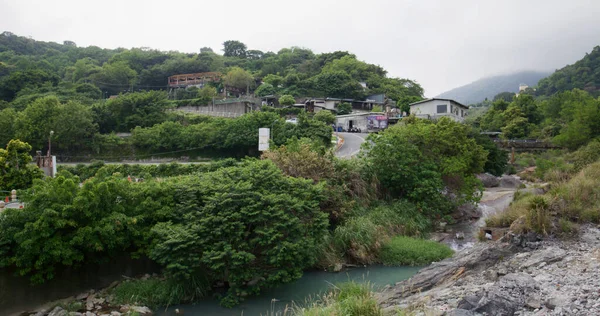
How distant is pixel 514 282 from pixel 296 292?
6.71 meters

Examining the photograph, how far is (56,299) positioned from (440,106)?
152ft

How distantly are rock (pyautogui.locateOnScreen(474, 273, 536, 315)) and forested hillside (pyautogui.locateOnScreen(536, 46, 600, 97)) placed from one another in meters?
77.6

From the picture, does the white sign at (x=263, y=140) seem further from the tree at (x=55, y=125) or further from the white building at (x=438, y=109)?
the white building at (x=438, y=109)

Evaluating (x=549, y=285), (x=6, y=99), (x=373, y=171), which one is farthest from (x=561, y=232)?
(x=6, y=99)

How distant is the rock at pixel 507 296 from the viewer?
26.2 feet

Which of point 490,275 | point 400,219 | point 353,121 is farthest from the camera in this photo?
point 353,121

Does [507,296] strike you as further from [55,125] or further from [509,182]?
[55,125]

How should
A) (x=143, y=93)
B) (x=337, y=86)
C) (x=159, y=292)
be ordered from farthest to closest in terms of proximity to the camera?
(x=337, y=86) < (x=143, y=93) < (x=159, y=292)

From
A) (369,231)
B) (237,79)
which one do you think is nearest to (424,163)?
(369,231)

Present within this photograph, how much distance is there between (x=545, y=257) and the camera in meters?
12.5

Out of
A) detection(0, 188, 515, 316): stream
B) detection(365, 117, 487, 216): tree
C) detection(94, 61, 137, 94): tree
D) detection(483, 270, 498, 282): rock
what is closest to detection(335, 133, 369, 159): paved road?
detection(365, 117, 487, 216): tree

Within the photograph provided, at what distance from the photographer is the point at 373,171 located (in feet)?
70.9

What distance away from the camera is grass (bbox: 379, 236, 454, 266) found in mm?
16062

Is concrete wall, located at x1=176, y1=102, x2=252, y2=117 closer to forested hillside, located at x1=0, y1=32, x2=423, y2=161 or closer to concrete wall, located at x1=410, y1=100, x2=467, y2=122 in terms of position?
forested hillside, located at x1=0, y1=32, x2=423, y2=161
